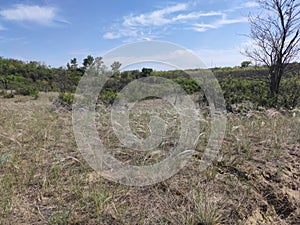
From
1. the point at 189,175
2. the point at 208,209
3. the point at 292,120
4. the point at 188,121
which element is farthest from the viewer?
the point at 292,120

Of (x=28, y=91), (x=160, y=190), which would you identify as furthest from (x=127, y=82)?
(x=160, y=190)

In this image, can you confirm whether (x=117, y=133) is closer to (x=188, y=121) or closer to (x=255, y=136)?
(x=188, y=121)

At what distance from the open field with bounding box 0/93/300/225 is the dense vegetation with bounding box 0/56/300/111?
124 cm

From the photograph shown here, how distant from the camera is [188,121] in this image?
10.7 feet

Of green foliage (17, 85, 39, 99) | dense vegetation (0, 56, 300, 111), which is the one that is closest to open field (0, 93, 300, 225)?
dense vegetation (0, 56, 300, 111)

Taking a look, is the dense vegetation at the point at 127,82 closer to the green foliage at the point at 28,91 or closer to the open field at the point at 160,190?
the green foliage at the point at 28,91

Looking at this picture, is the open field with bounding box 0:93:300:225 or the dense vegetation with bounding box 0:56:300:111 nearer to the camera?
the open field with bounding box 0:93:300:225

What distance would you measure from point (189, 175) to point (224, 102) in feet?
14.5

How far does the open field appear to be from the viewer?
4.86ft

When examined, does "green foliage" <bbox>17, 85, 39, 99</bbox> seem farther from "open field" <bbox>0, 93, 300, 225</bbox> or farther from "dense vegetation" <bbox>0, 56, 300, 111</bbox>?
"open field" <bbox>0, 93, 300, 225</bbox>

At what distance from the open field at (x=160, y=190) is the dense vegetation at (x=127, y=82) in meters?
1.24

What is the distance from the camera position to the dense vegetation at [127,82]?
19.5 ft

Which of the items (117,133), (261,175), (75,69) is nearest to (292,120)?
(261,175)

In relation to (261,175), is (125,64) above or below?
above
